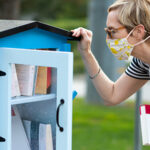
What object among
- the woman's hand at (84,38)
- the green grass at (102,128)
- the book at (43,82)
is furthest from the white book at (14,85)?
the green grass at (102,128)

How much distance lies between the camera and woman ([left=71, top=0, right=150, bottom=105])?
8.83 feet

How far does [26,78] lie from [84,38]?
0.47 m

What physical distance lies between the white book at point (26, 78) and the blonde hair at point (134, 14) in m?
0.66

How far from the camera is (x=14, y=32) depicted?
2.41m

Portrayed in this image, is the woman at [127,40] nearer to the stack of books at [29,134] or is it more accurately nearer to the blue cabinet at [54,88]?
the blue cabinet at [54,88]

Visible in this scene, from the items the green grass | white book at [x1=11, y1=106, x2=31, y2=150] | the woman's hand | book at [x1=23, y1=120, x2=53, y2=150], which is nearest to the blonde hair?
the woman's hand

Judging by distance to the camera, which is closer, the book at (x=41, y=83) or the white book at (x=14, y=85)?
the white book at (x=14, y=85)

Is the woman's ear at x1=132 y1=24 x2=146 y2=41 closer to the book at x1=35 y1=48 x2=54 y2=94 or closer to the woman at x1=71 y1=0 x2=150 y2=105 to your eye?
the woman at x1=71 y1=0 x2=150 y2=105

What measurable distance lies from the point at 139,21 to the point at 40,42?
641mm

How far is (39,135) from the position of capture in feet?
8.96

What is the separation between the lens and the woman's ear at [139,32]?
2.71 meters

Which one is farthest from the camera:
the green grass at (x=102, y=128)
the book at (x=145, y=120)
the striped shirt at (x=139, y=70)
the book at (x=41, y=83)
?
the green grass at (x=102, y=128)

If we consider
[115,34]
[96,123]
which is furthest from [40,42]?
[96,123]

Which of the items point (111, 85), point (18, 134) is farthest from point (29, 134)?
point (111, 85)
